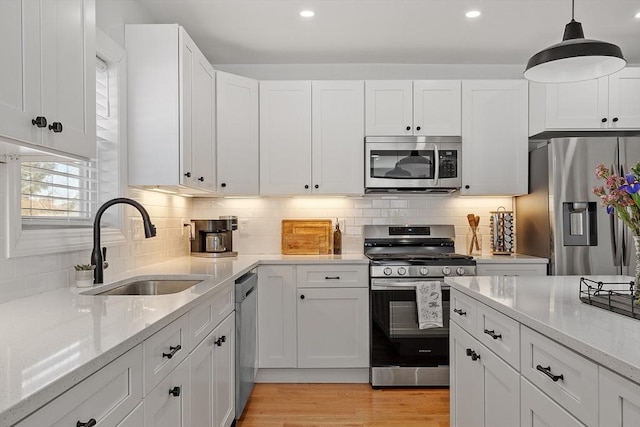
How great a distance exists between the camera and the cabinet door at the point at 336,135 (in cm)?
384

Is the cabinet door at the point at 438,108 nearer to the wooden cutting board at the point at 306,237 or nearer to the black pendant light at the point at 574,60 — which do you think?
the wooden cutting board at the point at 306,237

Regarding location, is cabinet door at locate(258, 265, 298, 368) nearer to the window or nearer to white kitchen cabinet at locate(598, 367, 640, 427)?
the window

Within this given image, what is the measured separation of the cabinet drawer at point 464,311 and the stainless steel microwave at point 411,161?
5.17 ft

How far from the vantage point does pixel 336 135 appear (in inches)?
151

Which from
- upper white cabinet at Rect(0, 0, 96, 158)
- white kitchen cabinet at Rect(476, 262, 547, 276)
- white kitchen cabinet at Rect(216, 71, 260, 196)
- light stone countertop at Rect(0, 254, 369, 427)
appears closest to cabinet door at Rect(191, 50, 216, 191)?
white kitchen cabinet at Rect(216, 71, 260, 196)

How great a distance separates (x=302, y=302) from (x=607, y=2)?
2.89 m

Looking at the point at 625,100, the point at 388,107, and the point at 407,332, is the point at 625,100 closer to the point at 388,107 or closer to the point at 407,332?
the point at 388,107

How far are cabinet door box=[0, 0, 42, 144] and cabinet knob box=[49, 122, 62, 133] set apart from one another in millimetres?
46

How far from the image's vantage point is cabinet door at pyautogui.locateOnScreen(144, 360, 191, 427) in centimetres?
145

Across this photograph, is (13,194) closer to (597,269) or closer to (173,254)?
(173,254)

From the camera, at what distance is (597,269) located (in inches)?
136

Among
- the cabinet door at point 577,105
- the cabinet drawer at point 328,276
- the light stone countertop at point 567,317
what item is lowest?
the cabinet drawer at point 328,276

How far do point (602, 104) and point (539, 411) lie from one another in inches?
124

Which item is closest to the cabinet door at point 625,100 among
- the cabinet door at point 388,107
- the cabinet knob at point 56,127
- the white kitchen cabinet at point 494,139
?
the white kitchen cabinet at point 494,139
